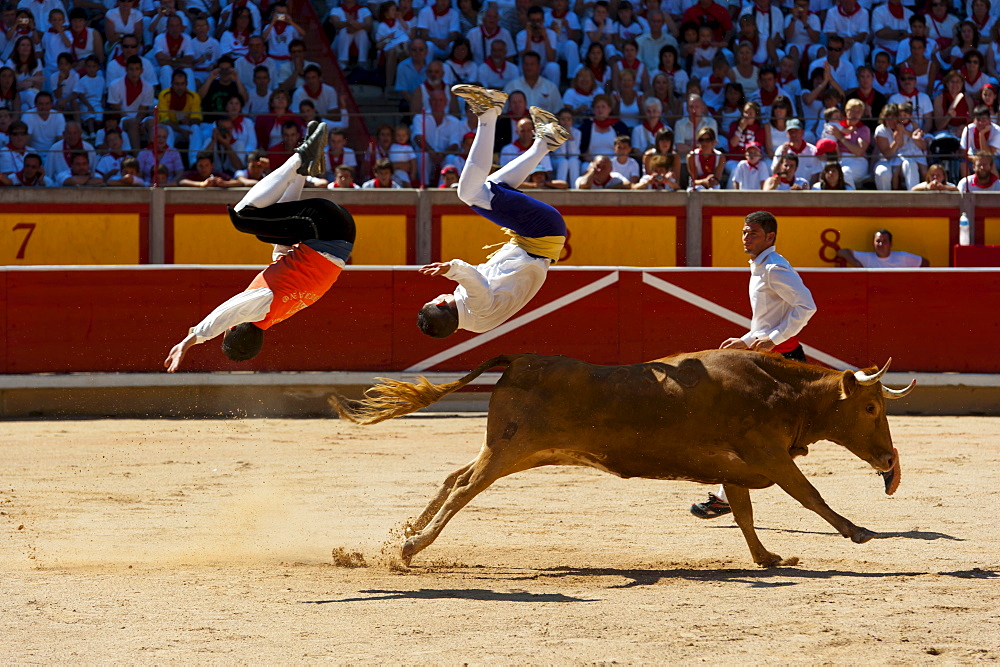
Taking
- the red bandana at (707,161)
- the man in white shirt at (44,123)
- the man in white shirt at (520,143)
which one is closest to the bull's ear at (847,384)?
the man in white shirt at (520,143)

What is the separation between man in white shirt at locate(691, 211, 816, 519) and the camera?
278 inches

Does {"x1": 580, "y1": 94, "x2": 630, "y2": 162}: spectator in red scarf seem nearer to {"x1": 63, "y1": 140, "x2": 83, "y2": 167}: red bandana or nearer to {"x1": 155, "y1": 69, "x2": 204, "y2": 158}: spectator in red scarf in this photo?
{"x1": 155, "y1": 69, "x2": 204, "y2": 158}: spectator in red scarf

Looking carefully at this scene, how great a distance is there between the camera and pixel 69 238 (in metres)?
13.7

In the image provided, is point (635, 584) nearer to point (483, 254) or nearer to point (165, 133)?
point (483, 254)

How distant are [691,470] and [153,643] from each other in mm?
2820

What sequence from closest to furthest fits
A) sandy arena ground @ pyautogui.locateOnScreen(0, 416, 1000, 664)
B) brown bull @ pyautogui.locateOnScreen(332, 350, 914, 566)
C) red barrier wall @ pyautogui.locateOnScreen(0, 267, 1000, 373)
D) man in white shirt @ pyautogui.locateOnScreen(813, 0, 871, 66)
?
sandy arena ground @ pyautogui.locateOnScreen(0, 416, 1000, 664) → brown bull @ pyautogui.locateOnScreen(332, 350, 914, 566) → red barrier wall @ pyautogui.locateOnScreen(0, 267, 1000, 373) → man in white shirt @ pyautogui.locateOnScreen(813, 0, 871, 66)

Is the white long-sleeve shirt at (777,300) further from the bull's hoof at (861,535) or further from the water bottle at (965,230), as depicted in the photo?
the water bottle at (965,230)

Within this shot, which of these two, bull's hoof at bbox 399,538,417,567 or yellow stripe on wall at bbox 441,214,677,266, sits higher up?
yellow stripe on wall at bbox 441,214,677,266

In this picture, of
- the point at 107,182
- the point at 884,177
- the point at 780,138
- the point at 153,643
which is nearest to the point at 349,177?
the point at 107,182

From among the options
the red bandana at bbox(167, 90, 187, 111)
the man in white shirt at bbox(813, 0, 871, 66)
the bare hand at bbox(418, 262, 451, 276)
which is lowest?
the bare hand at bbox(418, 262, 451, 276)

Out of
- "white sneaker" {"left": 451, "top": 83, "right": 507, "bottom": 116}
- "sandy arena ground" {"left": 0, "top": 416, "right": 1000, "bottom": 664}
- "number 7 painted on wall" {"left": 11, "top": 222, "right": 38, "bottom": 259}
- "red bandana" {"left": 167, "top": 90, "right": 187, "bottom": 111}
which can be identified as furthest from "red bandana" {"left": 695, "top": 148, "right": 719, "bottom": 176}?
"white sneaker" {"left": 451, "top": 83, "right": 507, "bottom": 116}

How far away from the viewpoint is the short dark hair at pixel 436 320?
639cm

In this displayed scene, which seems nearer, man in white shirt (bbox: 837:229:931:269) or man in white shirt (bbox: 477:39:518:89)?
man in white shirt (bbox: 837:229:931:269)

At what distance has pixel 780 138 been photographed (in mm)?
13773
